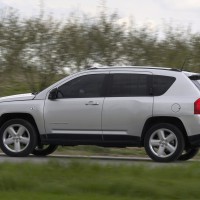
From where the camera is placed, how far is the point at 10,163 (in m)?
11.0

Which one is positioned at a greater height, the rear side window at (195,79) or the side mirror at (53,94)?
the rear side window at (195,79)

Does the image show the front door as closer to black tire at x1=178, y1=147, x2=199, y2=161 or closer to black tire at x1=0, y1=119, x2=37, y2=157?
black tire at x1=0, y1=119, x2=37, y2=157

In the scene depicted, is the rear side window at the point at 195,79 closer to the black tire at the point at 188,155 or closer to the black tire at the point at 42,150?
the black tire at the point at 188,155

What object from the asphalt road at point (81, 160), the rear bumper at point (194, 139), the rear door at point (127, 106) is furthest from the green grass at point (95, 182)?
the rear door at point (127, 106)

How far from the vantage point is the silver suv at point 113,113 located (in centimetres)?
1338

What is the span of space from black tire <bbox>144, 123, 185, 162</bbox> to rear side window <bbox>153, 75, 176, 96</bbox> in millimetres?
598

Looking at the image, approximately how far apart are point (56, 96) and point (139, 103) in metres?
1.61

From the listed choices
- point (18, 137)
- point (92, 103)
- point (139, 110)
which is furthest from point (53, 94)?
point (139, 110)

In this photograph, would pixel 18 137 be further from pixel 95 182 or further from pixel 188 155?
pixel 95 182

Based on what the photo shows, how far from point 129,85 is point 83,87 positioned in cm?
88

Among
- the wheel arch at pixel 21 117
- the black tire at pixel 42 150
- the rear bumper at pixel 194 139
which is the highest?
the wheel arch at pixel 21 117

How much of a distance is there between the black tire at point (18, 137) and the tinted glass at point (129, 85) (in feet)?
5.63

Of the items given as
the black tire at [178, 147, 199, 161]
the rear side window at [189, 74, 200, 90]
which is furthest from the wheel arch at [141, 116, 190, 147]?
the black tire at [178, 147, 199, 161]

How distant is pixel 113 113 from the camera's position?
44.9 ft
